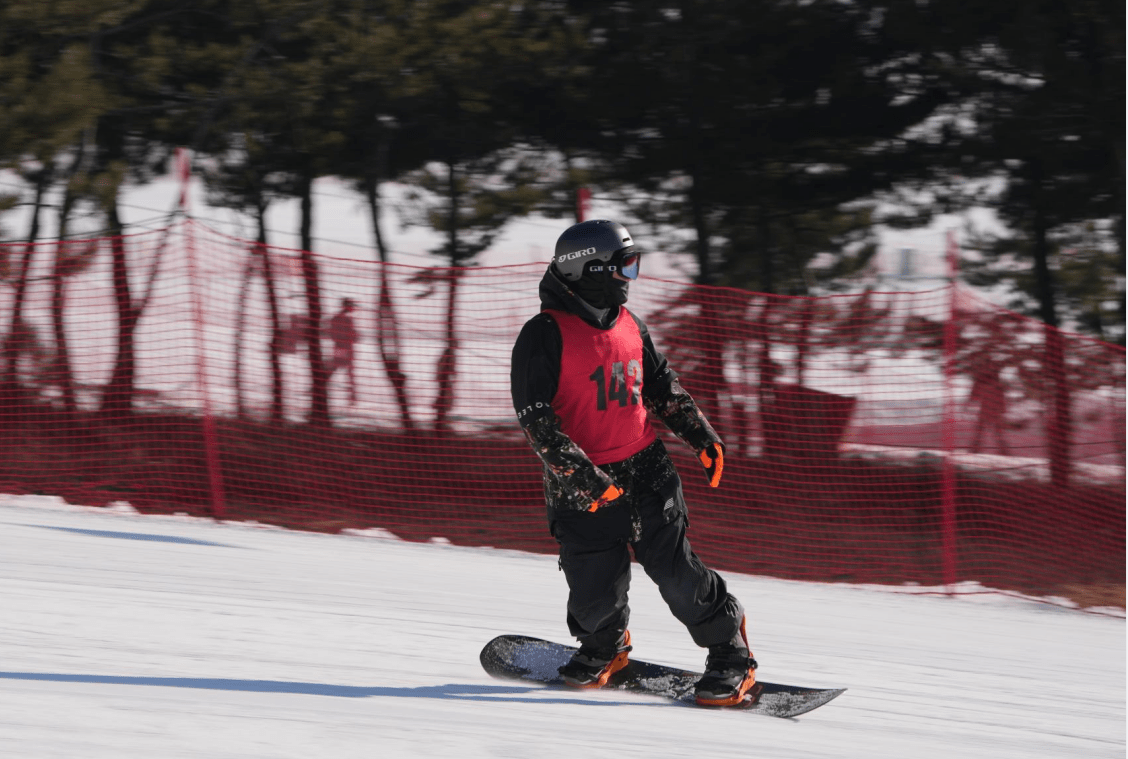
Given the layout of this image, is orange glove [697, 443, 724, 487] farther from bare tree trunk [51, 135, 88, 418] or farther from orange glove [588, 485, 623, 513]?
bare tree trunk [51, 135, 88, 418]

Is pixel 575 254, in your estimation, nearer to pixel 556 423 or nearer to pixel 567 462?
pixel 556 423

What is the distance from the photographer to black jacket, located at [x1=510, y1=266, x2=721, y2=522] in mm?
3615

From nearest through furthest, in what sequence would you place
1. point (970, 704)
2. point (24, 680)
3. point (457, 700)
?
point (24, 680) < point (457, 700) < point (970, 704)

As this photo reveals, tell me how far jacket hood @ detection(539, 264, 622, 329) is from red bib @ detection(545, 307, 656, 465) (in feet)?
0.06

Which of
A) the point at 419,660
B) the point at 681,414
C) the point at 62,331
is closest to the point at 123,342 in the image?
the point at 62,331

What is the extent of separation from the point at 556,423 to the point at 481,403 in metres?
5.06

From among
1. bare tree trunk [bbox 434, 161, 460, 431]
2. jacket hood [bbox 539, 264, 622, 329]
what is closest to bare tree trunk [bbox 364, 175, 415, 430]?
bare tree trunk [bbox 434, 161, 460, 431]

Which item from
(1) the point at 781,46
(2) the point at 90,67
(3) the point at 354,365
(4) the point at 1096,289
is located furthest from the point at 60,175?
(4) the point at 1096,289

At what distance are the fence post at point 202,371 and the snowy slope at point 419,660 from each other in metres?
0.74

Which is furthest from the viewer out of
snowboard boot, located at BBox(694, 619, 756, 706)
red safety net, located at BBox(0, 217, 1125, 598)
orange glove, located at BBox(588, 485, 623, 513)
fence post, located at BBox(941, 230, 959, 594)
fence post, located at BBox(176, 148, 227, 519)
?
red safety net, located at BBox(0, 217, 1125, 598)

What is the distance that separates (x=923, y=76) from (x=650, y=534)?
7.81m

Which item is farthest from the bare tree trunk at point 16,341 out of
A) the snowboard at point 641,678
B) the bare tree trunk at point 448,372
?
the snowboard at point 641,678

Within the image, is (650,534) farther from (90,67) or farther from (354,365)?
(90,67)

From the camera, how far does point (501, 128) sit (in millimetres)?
11164
